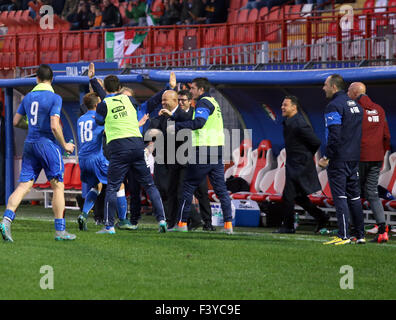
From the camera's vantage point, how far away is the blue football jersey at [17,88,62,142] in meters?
10.3

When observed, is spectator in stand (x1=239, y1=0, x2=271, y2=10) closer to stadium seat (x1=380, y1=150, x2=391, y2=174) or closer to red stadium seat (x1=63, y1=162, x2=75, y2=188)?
red stadium seat (x1=63, y1=162, x2=75, y2=188)

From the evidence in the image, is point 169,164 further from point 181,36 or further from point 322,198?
point 181,36

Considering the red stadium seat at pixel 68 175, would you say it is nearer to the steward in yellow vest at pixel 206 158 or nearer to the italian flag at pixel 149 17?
the steward in yellow vest at pixel 206 158

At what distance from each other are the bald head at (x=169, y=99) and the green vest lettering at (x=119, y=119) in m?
0.99

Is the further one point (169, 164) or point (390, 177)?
point (390, 177)

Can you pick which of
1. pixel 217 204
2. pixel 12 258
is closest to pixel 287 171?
pixel 217 204

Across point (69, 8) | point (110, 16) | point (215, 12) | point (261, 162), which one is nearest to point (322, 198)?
point (261, 162)

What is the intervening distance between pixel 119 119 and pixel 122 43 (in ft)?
31.9

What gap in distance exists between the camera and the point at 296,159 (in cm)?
1263

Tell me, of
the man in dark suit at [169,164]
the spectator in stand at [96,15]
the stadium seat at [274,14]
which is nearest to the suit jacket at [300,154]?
the man in dark suit at [169,164]

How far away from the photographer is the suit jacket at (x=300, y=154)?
12.6 meters

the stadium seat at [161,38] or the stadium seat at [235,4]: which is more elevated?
the stadium seat at [235,4]

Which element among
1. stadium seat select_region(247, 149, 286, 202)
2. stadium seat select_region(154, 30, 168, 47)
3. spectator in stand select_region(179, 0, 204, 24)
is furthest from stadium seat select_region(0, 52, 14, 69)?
stadium seat select_region(247, 149, 286, 202)
